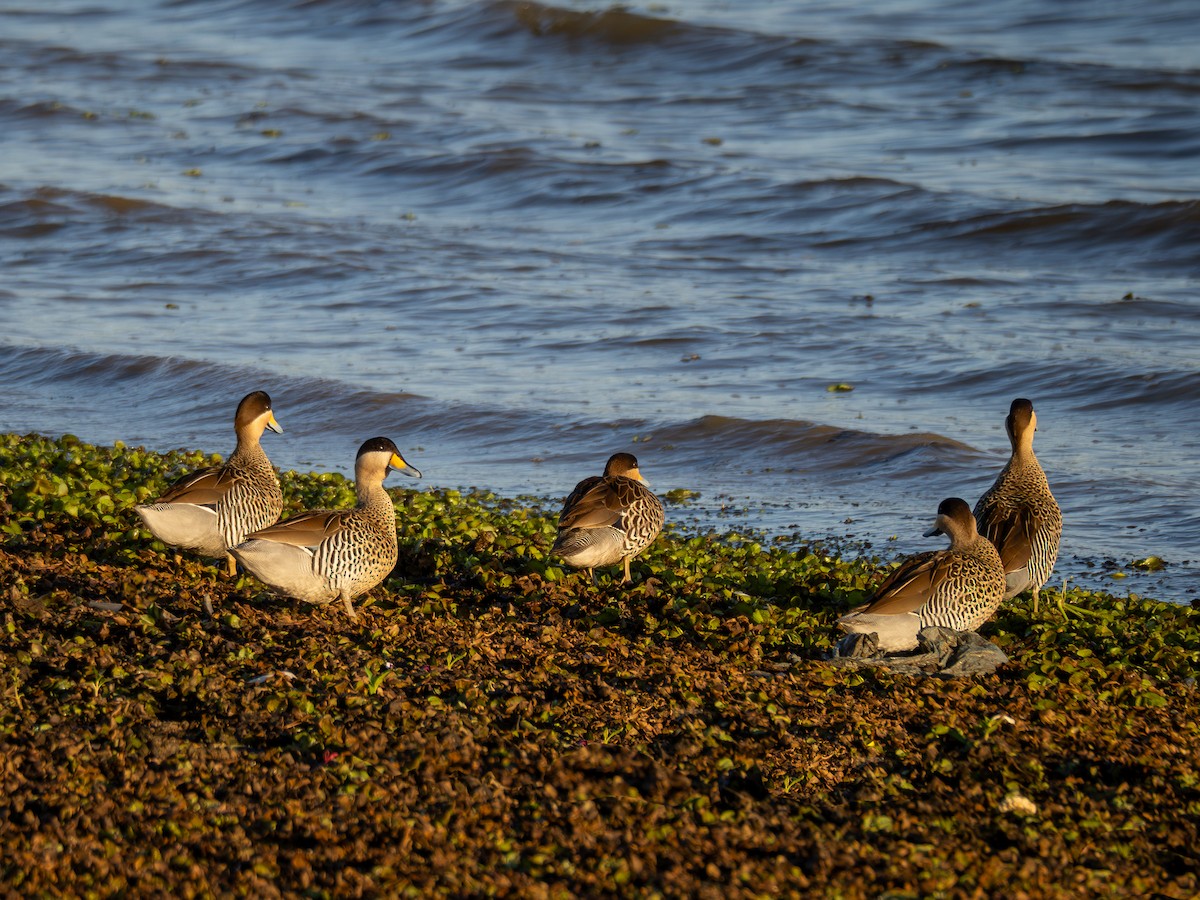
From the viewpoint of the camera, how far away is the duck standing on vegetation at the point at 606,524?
820 centimetres

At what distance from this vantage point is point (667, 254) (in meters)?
19.7

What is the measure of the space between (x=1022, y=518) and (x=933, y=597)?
1.80 meters

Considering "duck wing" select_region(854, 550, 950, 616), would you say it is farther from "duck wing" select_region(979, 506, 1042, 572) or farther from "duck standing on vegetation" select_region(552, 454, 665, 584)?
"duck standing on vegetation" select_region(552, 454, 665, 584)

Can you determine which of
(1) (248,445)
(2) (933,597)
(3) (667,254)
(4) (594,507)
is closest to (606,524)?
(4) (594,507)

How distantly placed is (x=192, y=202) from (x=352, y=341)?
7679 mm

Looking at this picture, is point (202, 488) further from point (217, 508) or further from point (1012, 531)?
point (1012, 531)

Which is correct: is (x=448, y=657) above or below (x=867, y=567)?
above

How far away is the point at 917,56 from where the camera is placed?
96.0 feet

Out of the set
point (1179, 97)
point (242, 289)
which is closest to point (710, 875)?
point (242, 289)

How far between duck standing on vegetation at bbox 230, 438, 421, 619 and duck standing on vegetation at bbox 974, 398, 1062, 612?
3394mm

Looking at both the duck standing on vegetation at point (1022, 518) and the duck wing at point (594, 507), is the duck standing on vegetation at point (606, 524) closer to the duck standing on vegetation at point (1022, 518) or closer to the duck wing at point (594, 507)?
the duck wing at point (594, 507)

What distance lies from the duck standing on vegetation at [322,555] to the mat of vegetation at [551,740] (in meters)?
0.17

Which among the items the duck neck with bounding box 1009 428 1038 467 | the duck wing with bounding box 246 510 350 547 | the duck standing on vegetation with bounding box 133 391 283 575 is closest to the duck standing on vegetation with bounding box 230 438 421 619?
the duck wing with bounding box 246 510 350 547

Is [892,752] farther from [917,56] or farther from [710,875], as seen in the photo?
[917,56]
